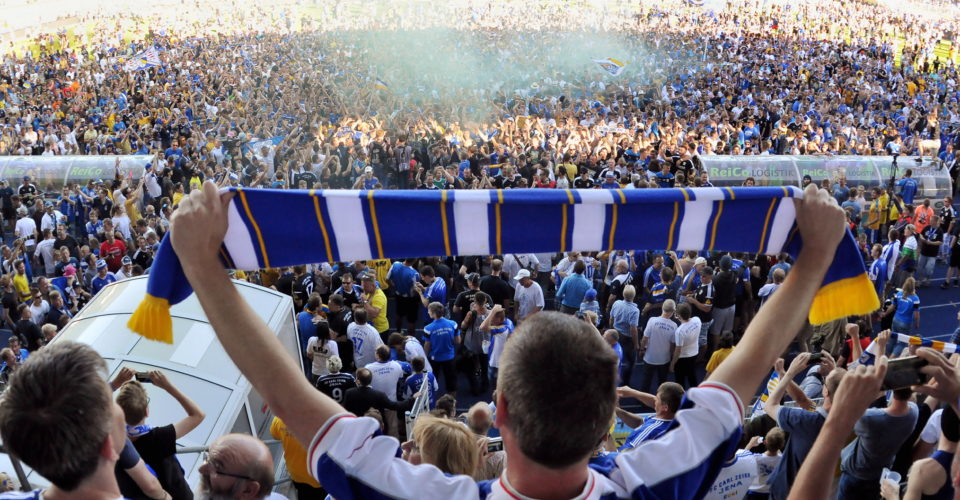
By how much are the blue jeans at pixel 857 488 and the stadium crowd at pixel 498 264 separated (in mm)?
16

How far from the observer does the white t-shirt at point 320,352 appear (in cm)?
796

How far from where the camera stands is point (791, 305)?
1948mm

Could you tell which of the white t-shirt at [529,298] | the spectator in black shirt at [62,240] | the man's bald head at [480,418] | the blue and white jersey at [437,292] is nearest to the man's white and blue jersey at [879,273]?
the white t-shirt at [529,298]

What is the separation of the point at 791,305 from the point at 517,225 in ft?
3.45

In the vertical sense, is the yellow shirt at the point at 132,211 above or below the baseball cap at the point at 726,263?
below

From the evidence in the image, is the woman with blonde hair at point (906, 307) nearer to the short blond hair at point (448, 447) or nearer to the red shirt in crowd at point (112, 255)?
the short blond hair at point (448, 447)

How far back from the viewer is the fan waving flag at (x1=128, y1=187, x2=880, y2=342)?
2.56 m

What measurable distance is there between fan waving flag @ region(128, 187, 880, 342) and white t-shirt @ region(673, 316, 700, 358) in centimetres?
571

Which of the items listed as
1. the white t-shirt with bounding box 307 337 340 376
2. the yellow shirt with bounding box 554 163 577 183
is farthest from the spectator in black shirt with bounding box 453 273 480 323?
the yellow shirt with bounding box 554 163 577 183

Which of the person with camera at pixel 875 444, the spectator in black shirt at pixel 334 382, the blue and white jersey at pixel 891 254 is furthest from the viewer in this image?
the blue and white jersey at pixel 891 254

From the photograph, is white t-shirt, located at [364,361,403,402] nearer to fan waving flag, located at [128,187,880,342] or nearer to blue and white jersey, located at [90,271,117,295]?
fan waving flag, located at [128,187,880,342]

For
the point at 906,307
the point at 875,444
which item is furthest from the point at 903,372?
the point at 906,307

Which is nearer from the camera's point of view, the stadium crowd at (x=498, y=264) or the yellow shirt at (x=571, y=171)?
the stadium crowd at (x=498, y=264)

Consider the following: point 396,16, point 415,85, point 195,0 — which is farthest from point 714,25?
point 195,0
